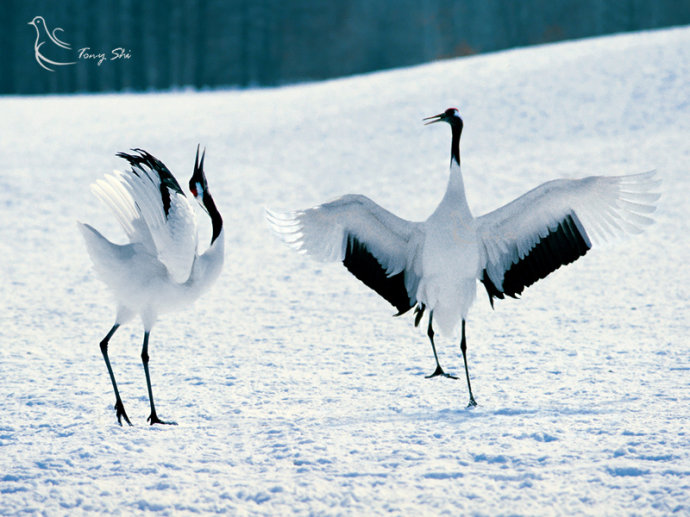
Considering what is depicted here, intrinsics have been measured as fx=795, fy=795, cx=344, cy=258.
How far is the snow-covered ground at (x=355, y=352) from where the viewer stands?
360 cm

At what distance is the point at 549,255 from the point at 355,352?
172 centimetres

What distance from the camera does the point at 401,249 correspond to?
5.11m

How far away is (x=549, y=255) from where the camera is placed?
4965mm

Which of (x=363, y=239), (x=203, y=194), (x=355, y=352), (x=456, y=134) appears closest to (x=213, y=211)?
(x=203, y=194)

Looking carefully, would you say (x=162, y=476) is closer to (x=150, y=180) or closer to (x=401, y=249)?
(x=150, y=180)

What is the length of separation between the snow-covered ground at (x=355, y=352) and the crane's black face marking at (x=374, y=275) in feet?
1.81

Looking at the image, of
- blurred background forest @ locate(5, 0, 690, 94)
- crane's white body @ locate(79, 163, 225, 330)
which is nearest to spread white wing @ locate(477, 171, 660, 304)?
crane's white body @ locate(79, 163, 225, 330)

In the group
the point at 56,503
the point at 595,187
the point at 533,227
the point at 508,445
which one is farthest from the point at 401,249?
the point at 56,503

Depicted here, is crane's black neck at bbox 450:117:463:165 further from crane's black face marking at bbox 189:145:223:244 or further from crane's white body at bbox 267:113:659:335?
crane's black face marking at bbox 189:145:223:244

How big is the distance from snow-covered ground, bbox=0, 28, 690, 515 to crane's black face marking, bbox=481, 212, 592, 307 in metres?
0.65

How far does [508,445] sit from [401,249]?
1.56 metres

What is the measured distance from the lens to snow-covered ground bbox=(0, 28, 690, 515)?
142 inches

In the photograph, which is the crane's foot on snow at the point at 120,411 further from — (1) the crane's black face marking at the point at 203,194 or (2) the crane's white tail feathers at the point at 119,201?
(1) the crane's black face marking at the point at 203,194

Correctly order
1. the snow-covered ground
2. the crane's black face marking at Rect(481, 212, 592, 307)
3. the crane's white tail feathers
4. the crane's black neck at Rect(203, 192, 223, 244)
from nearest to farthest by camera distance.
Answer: the snow-covered ground → the crane's white tail feathers → the crane's black neck at Rect(203, 192, 223, 244) → the crane's black face marking at Rect(481, 212, 592, 307)
